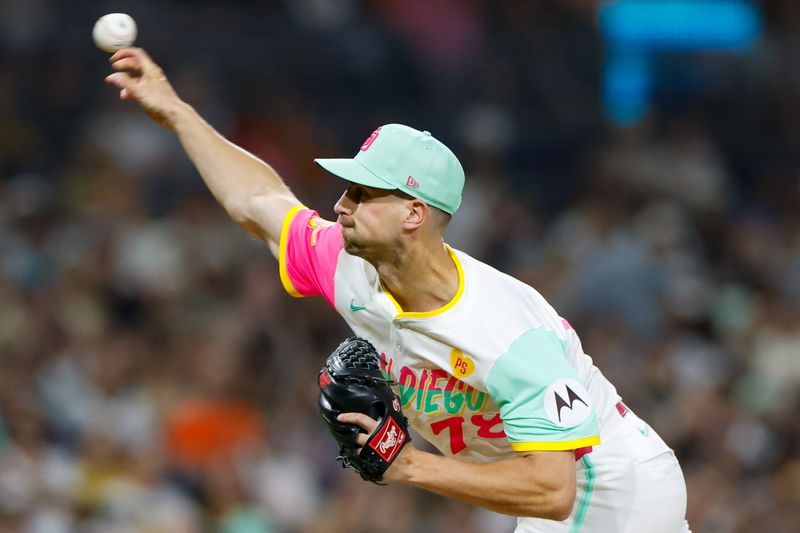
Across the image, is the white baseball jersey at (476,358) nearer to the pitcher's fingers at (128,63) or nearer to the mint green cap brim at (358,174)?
the mint green cap brim at (358,174)

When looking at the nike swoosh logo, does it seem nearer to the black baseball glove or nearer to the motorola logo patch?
the black baseball glove

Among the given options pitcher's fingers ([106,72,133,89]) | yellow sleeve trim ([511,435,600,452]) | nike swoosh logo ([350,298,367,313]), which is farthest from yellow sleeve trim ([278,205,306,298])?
yellow sleeve trim ([511,435,600,452])

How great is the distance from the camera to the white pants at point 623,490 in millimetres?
4621

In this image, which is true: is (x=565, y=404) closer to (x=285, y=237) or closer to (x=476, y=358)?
(x=476, y=358)

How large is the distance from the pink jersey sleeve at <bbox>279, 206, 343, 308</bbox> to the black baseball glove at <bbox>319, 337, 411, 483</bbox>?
2.46 feet

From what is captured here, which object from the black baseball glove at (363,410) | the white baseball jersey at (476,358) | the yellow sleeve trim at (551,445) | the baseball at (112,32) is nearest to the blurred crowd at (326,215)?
the white baseball jersey at (476,358)

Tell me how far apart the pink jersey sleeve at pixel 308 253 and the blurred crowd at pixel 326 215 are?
314 cm

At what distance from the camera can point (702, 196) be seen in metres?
12.3

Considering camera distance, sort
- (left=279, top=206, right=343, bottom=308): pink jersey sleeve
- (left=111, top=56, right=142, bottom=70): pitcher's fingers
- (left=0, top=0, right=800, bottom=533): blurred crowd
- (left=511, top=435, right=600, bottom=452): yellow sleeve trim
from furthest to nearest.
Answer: (left=0, top=0, right=800, bottom=533): blurred crowd, (left=111, top=56, right=142, bottom=70): pitcher's fingers, (left=279, top=206, right=343, bottom=308): pink jersey sleeve, (left=511, top=435, right=600, bottom=452): yellow sleeve trim

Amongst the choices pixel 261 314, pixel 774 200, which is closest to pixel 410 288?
pixel 261 314

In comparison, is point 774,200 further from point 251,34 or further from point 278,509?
point 278,509

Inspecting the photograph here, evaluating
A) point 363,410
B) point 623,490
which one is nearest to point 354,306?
point 363,410

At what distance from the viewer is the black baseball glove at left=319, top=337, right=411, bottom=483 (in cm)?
397

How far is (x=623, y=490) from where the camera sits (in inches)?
182
